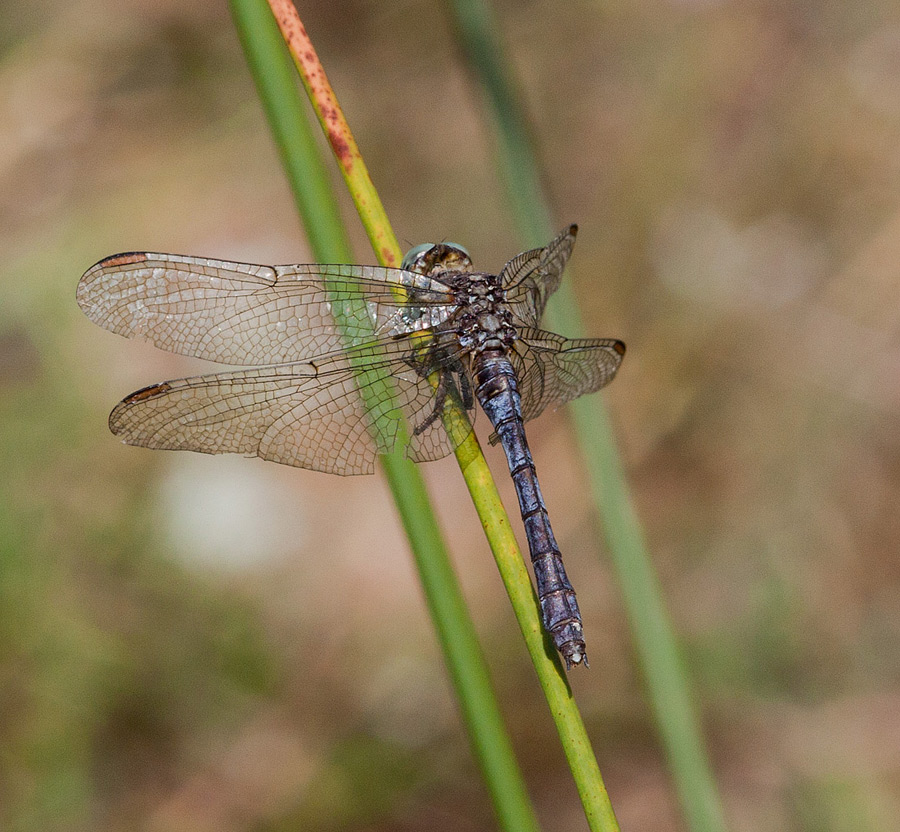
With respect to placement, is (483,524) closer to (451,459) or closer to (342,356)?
(342,356)

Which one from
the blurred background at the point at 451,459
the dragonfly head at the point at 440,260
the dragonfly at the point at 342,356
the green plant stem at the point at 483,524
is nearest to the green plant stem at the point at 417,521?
the green plant stem at the point at 483,524

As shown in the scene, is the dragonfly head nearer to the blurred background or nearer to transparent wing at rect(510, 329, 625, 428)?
transparent wing at rect(510, 329, 625, 428)

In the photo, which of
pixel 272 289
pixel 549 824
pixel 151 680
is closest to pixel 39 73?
pixel 151 680

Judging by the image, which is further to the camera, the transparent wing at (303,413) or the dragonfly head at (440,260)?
the dragonfly head at (440,260)

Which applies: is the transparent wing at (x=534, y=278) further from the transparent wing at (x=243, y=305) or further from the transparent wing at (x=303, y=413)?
the transparent wing at (x=303, y=413)

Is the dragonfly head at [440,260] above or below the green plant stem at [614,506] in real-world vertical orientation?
above

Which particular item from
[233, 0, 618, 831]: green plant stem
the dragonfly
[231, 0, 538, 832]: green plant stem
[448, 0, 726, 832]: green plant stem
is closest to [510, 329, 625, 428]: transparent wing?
the dragonfly

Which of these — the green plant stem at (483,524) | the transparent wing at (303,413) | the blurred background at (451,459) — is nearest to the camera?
the green plant stem at (483,524)
